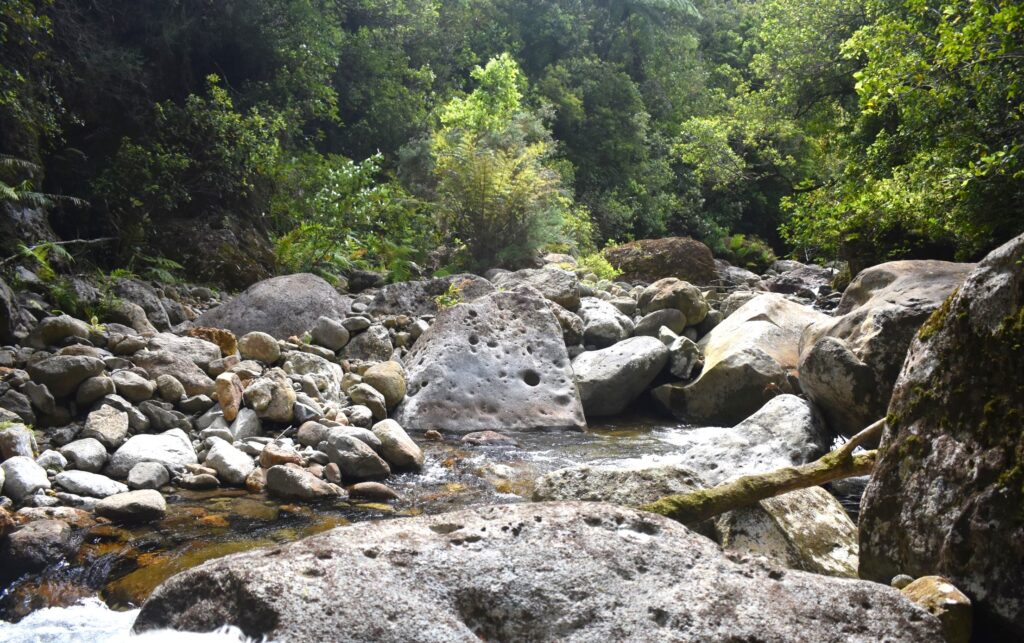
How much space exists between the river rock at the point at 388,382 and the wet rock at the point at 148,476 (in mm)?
2571

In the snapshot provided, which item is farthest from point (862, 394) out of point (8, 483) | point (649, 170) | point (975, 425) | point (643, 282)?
point (649, 170)

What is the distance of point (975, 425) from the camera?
297 cm

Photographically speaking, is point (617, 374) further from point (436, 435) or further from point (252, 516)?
point (252, 516)

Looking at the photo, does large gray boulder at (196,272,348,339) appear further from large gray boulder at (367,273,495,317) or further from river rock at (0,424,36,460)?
river rock at (0,424,36,460)

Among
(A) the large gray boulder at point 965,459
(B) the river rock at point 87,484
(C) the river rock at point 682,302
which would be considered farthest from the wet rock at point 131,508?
(C) the river rock at point 682,302

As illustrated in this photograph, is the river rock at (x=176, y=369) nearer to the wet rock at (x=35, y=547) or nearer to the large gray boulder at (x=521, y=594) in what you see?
the wet rock at (x=35, y=547)

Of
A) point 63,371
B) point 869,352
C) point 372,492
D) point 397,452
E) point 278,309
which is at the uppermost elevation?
point 278,309

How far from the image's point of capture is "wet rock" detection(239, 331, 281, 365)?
7.92 meters

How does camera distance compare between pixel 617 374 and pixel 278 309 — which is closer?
pixel 617 374

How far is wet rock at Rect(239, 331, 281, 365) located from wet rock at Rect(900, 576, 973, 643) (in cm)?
642

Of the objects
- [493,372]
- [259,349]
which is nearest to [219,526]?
[259,349]

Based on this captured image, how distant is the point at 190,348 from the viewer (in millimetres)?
7449

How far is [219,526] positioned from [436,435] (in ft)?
9.26

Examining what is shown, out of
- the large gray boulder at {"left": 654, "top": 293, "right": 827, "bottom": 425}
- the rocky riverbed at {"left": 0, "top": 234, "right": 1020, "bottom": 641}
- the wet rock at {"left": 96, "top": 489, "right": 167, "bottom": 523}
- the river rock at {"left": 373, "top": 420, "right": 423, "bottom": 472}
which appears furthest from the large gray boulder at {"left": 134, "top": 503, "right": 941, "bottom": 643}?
the large gray boulder at {"left": 654, "top": 293, "right": 827, "bottom": 425}
